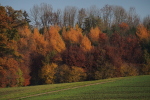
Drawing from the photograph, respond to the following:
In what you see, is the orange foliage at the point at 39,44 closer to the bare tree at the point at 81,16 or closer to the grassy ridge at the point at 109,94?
the bare tree at the point at 81,16

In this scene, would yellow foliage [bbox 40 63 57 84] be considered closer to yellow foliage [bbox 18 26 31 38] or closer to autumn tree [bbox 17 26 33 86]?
autumn tree [bbox 17 26 33 86]

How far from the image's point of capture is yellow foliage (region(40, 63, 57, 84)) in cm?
4753

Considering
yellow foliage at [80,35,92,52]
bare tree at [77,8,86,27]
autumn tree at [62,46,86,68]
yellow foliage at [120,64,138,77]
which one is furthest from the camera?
bare tree at [77,8,86,27]

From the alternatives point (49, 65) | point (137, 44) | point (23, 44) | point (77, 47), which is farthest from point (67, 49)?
point (137, 44)

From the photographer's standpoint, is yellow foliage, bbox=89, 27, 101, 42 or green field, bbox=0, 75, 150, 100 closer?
green field, bbox=0, 75, 150, 100

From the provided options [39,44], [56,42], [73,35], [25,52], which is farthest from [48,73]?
[73,35]

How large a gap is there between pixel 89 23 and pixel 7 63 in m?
45.8

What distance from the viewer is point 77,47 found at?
175ft

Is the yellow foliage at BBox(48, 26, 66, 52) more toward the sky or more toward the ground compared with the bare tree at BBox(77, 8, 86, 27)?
more toward the ground

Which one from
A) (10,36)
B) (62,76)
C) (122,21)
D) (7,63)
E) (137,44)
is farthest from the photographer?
(122,21)

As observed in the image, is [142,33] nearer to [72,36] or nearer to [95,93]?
[72,36]

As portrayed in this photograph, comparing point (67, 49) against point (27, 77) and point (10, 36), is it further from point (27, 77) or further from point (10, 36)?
point (10, 36)

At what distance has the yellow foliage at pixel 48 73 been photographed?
47531mm

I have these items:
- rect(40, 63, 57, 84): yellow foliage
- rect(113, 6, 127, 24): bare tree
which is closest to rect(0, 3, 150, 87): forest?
rect(40, 63, 57, 84): yellow foliage
